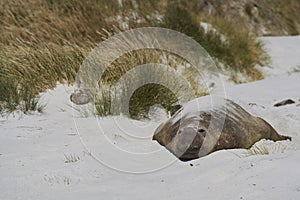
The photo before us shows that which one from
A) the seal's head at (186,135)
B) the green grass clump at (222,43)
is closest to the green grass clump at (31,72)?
the seal's head at (186,135)

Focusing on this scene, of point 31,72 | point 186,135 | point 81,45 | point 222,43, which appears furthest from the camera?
point 222,43

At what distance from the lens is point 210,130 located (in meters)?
2.92

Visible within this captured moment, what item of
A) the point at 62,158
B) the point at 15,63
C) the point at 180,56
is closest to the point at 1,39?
the point at 15,63

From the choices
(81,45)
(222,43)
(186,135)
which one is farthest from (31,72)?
(222,43)

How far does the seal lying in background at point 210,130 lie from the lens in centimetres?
284

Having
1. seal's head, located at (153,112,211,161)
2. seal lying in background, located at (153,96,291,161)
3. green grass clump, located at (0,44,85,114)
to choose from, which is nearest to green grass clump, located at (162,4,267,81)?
green grass clump, located at (0,44,85,114)

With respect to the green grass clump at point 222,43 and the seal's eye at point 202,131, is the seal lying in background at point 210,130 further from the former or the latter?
the green grass clump at point 222,43

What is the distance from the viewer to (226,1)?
11.8 meters

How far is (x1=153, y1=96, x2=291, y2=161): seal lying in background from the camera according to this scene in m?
2.84

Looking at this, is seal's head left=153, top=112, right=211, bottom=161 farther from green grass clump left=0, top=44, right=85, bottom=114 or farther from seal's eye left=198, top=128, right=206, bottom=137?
green grass clump left=0, top=44, right=85, bottom=114

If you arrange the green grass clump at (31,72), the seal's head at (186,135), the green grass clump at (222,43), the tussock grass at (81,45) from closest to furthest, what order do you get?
the seal's head at (186,135) → the green grass clump at (31,72) → the tussock grass at (81,45) → the green grass clump at (222,43)

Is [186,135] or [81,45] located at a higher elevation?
[81,45]

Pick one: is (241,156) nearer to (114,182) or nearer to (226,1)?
(114,182)

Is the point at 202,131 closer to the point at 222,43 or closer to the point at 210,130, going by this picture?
the point at 210,130
